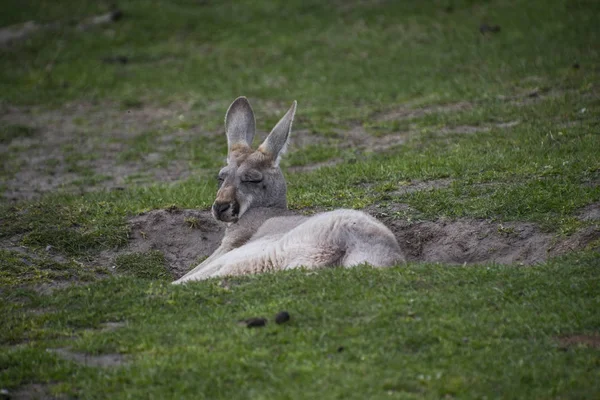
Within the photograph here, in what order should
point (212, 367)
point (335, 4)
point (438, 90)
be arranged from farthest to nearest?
point (335, 4)
point (438, 90)
point (212, 367)

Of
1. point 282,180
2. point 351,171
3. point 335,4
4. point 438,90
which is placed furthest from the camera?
point 335,4

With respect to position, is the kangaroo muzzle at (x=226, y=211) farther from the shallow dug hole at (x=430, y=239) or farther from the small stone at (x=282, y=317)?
the small stone at (x=282, y=317)

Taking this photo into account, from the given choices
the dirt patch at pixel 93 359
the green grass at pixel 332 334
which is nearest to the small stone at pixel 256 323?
the green grass at pixel 332 334

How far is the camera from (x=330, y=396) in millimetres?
5840

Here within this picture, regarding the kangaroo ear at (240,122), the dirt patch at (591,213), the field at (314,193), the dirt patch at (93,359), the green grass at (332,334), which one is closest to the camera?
the green grass at (332,334)

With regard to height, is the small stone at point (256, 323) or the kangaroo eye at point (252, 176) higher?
the kangaroo eye at point (252, 176)

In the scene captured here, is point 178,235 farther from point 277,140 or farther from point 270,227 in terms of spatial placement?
point 270,227

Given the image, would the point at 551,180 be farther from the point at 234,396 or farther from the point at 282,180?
the point at 234,396

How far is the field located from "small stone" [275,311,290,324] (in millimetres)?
85

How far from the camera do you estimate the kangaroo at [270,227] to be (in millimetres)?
8164

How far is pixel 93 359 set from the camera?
267 inches

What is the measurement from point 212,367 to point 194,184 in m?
6.98

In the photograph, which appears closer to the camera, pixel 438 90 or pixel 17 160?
pixel 17 160

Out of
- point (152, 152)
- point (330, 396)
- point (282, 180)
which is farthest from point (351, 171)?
point (330, 396)
